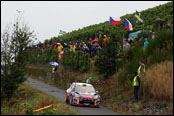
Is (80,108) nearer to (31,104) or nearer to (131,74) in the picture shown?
(31,104)

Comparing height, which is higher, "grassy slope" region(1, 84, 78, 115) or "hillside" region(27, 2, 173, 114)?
"hillside" region(27, 2, 173, 114)

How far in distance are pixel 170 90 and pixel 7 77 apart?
38.9ft

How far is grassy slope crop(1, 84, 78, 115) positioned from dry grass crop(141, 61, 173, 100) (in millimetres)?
5378

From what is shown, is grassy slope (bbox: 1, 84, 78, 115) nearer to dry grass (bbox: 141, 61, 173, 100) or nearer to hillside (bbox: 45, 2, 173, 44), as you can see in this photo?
dry grass (bbox: 141, 61, 173, 100)

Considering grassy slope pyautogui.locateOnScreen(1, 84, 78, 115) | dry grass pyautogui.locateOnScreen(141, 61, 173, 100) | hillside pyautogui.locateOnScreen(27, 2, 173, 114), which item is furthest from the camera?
hillside pyautogui.locateOnScreen(27, 2, 173, 114)

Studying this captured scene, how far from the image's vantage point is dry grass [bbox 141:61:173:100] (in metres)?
17.7

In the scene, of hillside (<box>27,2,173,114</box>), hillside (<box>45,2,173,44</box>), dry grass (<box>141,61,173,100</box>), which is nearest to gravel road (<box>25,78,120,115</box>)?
hillside (<box>27,2,173,114</box>)

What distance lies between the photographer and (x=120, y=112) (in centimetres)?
1753

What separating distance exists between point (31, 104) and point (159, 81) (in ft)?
25.1

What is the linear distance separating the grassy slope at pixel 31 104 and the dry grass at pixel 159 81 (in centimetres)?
538

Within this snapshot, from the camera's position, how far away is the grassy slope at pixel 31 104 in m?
14.3

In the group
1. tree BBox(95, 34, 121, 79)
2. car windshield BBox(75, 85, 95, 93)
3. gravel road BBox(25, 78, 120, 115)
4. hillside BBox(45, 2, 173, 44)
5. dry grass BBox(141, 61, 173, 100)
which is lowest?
gravel road BBox(25, 78, 120, 115)

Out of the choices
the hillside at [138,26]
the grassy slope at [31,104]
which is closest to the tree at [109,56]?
the hillside at [138,26]

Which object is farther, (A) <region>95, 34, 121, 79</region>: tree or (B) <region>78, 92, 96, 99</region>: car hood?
(A) <region>95, 34, 121, 79</region>: tree
